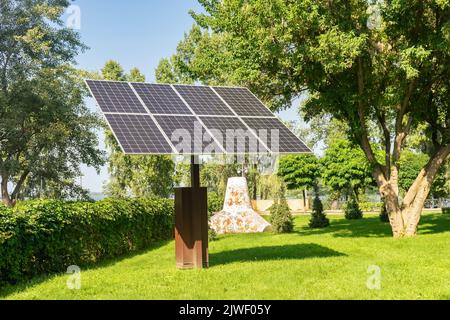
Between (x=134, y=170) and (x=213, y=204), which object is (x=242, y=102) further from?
(x=134, y=170)

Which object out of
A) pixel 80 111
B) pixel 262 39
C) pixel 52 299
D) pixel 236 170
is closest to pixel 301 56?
pixel 262 39

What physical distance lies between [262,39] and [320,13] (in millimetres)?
2565

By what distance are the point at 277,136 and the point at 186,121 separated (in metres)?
2.44

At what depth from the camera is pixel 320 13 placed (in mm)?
21922

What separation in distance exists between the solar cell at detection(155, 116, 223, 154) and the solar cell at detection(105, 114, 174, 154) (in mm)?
256

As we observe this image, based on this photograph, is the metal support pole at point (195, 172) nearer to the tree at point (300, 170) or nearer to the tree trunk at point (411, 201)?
the tree trunk at point (411, 201)

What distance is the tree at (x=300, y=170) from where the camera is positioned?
6406cm

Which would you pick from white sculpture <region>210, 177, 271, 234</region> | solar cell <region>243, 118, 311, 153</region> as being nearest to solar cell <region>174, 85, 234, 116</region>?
solar cell <region>243, 118, 311, 153</region>

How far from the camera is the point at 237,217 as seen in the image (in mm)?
28391

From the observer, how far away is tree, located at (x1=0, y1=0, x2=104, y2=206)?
36969 millimetres

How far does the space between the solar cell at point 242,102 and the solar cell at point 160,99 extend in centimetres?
167

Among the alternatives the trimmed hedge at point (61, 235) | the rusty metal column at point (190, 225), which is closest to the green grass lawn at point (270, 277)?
the rusty metal column at point (190, 225)
